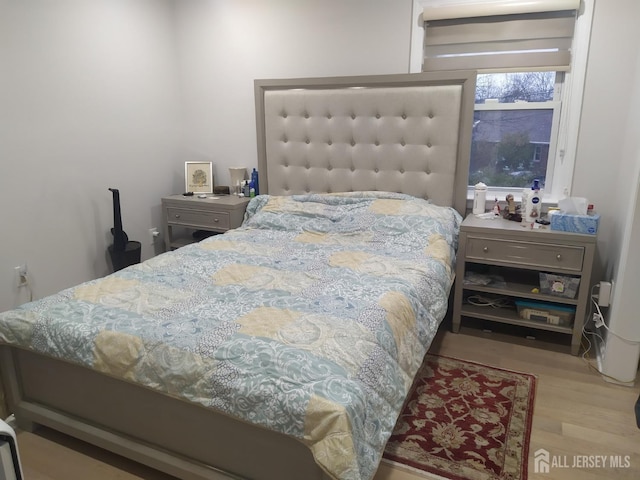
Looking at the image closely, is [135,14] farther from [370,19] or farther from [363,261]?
[363,261]

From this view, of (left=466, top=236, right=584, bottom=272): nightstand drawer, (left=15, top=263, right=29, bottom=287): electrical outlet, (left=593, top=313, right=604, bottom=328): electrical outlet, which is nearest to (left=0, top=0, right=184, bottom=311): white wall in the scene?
(left=15, top=263, right=29, bottom=287): electrical outlet

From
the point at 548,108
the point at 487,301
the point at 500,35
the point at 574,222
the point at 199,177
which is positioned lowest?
the point at 487,301

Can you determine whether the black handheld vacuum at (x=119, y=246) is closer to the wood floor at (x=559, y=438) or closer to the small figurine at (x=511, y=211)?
the wood floor at (x=559, y=438)

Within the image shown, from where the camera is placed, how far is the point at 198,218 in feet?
11.4

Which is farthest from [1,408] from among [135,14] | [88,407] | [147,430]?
[135,14]

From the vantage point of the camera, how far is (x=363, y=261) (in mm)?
2367

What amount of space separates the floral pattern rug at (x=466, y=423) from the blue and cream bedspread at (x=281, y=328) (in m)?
0.32

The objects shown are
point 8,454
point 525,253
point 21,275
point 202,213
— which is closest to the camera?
point 8,454

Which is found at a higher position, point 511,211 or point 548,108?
point 548,108

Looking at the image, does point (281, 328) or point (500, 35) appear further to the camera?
point (500, 35)

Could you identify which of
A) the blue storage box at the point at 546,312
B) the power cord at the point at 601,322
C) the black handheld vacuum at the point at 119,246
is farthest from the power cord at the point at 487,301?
the black handheld vacuum at the point at 119,246

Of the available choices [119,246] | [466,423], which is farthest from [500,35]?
[119,246]

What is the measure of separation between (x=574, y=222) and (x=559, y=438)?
45.7 inches

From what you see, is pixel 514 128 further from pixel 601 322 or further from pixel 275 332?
pixel 275 332
